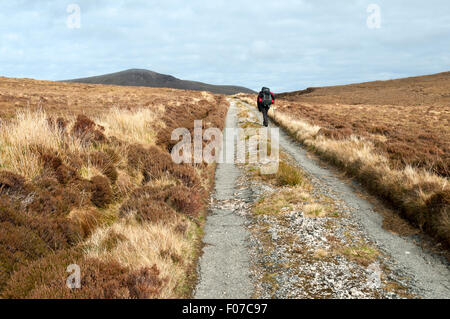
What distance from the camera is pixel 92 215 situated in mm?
5746

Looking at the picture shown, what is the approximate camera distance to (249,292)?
4.21 m

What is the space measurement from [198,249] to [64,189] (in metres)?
3.10

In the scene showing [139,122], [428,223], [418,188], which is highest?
[139,122]

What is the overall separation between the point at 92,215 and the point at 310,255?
14.7 ft

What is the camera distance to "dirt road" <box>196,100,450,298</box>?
4.22 meters

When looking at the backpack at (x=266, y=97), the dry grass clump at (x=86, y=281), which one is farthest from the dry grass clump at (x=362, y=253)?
the backpack at (x=266, y=97)

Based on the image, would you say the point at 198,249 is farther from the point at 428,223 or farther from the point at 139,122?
the point at 139,122

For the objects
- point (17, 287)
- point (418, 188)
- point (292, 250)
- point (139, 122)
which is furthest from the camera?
point (139, 122)

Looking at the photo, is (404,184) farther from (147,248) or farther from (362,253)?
(147,248)

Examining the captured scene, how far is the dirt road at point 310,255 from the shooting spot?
4.22 meters

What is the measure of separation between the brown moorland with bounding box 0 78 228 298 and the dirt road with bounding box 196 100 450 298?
22.6 inches

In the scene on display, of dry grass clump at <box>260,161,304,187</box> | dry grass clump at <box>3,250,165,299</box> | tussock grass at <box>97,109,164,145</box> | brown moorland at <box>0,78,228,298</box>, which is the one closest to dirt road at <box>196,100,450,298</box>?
brown moorland at <box>0,78,228,298</box>

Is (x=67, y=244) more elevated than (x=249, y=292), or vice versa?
(x=67, y=244)
